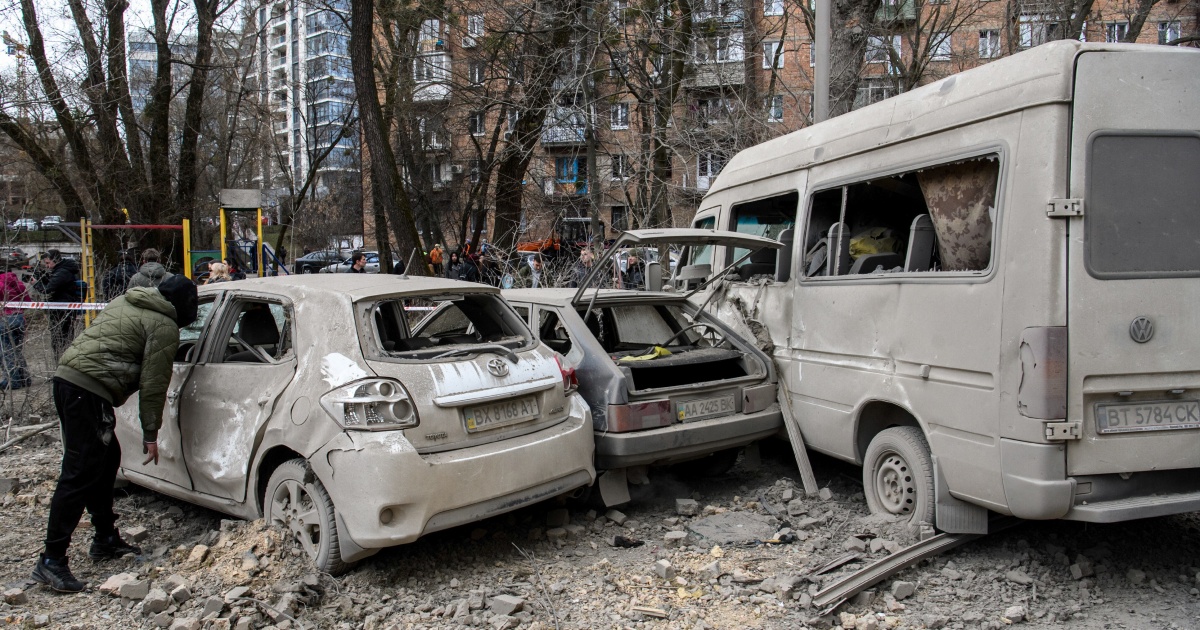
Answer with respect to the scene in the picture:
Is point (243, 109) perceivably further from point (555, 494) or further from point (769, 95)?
point (555, 494)

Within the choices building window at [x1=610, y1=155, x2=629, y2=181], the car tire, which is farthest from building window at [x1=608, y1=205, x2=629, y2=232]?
the car tire

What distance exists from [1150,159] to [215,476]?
514 cm

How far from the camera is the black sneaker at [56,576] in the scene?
13.5 feet

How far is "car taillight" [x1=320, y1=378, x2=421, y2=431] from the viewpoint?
393cm

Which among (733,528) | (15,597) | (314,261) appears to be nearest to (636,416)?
(733,528)

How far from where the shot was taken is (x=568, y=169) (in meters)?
18.7

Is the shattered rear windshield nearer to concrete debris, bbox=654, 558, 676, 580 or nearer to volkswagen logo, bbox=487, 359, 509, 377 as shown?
volkswagen logo, bbox=487, 359, 509, 377

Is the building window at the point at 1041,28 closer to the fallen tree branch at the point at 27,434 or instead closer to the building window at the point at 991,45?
the building window at the point at 991,45

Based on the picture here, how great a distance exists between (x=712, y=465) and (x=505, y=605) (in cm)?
265

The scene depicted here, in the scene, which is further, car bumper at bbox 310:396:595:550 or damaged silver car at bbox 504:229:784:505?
damaged silver car at bbox 504:229:784:505

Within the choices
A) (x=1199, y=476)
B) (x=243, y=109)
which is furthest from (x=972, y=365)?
(x=243, y=109)

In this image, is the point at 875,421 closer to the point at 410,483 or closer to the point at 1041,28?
the point at 410,483

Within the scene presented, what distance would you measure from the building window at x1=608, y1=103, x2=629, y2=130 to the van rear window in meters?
13.4

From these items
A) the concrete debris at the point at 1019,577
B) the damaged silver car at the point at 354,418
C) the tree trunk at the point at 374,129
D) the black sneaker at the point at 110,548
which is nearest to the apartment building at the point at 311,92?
the tree trunk at the point at 374,129
